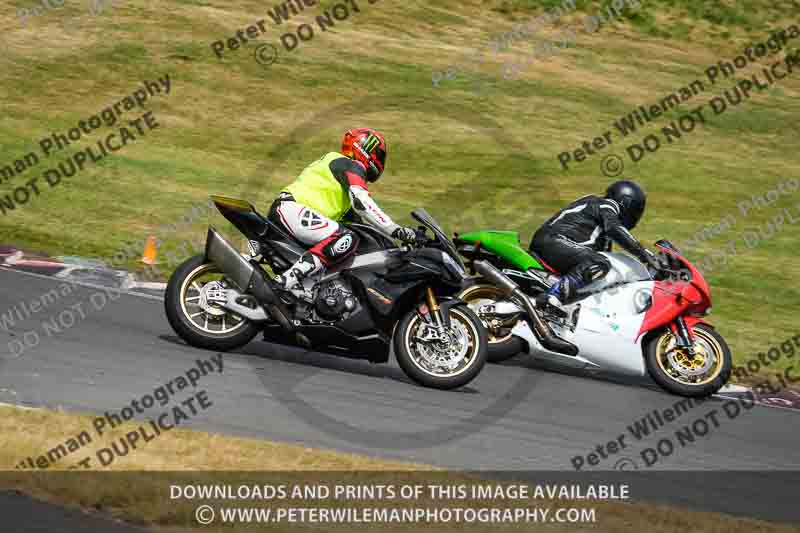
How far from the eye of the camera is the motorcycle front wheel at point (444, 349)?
30.6ft

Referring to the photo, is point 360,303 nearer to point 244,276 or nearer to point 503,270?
point 244,276

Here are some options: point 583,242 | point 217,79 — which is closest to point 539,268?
point 583,242

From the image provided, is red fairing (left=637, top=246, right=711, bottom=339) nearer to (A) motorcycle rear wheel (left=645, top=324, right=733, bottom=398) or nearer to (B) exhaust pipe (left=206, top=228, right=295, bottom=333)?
(A) motorcycle rear wheel (left=645, top=324, right=733, bottom=398)

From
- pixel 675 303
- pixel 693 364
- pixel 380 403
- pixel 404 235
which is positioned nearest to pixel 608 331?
pixel 675 303

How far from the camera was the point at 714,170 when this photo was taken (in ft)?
77.4

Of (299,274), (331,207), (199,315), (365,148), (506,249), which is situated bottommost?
(199,315)

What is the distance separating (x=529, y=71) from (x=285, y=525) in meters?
23.1

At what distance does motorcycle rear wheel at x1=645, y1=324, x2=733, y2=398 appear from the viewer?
10328mm

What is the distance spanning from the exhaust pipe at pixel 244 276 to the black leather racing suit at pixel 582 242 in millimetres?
2852

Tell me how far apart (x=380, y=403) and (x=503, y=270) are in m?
2.50

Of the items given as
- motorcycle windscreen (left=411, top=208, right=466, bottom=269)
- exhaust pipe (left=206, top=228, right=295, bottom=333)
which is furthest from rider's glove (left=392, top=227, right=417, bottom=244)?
exhaust pipe (left=206, top=228, right=295, bottom=333)

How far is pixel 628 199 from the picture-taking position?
11070 millimetres

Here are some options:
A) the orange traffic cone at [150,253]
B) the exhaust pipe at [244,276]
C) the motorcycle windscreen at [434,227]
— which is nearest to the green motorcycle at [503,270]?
the motorcycle windscreen at [434,227]

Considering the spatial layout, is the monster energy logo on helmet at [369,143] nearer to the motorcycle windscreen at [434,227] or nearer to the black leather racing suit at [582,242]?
the motorcycle windscreen at [434,227]
